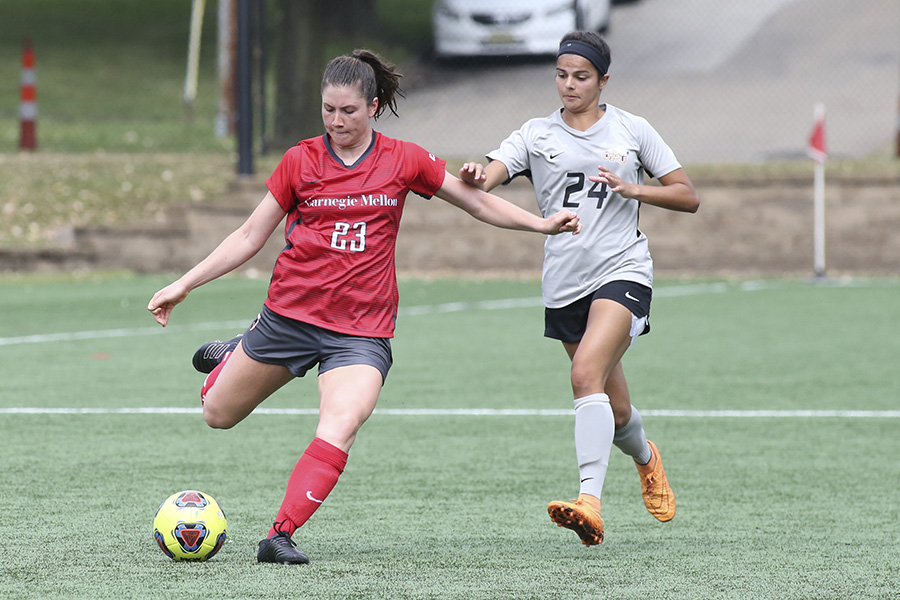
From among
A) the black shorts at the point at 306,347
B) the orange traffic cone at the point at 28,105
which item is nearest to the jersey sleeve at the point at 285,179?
the black shorts at the point at 306,347

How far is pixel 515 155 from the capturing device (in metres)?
6.23

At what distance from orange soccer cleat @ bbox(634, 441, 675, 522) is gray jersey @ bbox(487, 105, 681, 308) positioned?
0.80 metres

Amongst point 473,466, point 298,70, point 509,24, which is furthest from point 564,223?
point 509,24

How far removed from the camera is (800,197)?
1728cm

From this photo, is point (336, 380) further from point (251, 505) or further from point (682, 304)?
point (682, 304)

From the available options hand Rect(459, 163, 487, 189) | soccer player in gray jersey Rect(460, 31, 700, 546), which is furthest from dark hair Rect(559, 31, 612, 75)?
hand Rect(459, 163, 487, 189)

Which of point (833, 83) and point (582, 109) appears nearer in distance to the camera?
point (582, 109)

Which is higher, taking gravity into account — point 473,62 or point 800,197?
point 473,62

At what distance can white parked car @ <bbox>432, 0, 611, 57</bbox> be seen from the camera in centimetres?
2016

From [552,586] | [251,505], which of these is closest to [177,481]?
[251,505]

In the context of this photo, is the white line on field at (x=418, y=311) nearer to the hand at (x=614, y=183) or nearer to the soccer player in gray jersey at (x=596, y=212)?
the soccer player in gray jersey at (x=596, y=212)

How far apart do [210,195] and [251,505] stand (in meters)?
12.7

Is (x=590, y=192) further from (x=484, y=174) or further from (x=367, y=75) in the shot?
(x=367, y=75)

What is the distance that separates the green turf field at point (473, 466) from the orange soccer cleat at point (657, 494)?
0.32 feet
